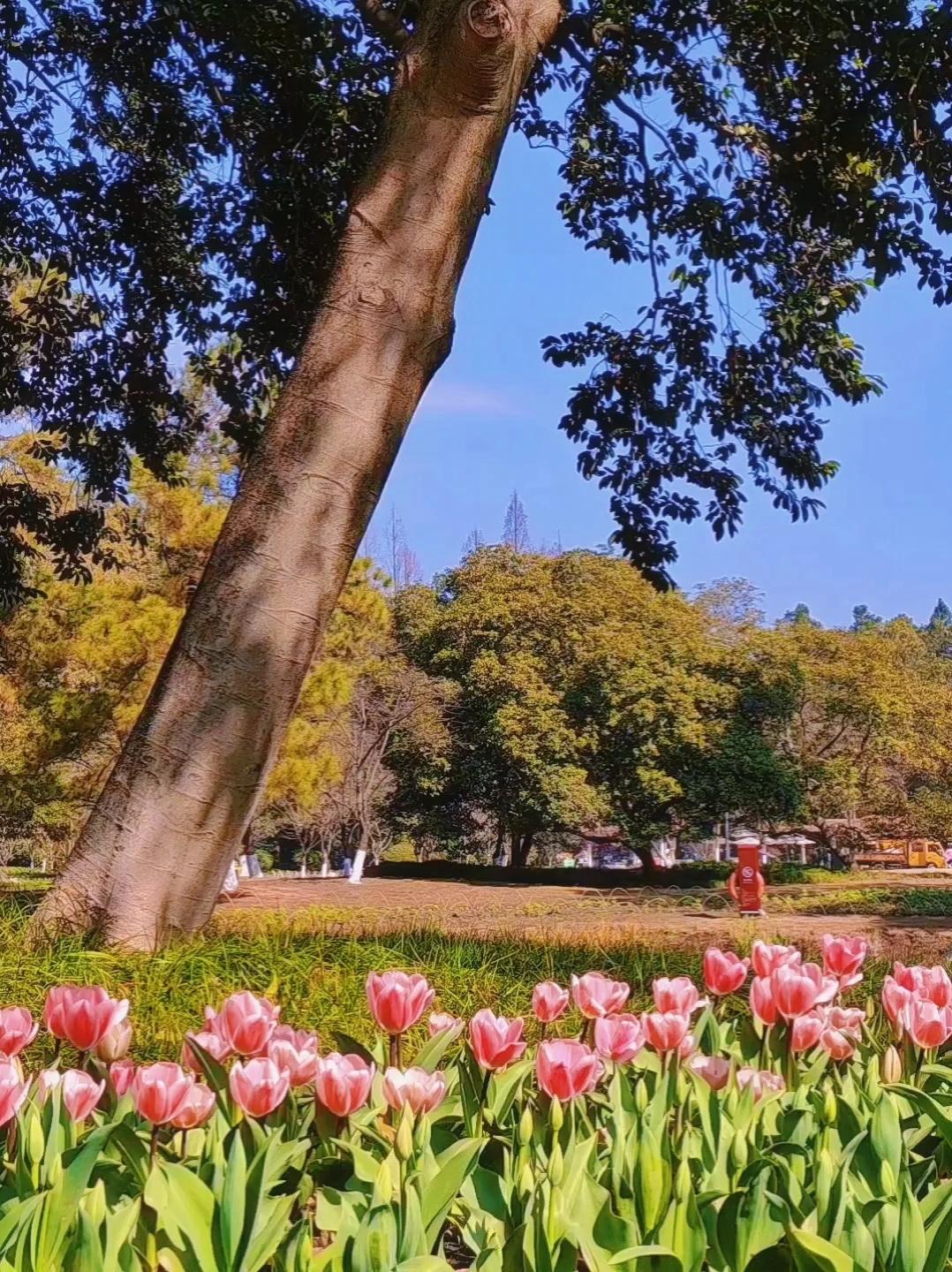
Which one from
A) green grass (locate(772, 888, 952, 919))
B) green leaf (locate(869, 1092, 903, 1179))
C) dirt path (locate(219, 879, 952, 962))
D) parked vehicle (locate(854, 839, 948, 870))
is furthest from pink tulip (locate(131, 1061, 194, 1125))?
parked vehicle (locate(854, 839, 948, 870))

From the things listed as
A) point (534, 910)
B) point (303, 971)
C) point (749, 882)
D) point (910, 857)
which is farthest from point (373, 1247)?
point (910, 857)

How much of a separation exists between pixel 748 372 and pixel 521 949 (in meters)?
4.94

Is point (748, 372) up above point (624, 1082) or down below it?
above

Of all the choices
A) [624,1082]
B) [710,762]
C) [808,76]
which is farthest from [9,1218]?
[710,762]

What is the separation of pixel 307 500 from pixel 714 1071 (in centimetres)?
290

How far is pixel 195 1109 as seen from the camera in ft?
3.57

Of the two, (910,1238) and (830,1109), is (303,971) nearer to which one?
(830,1109)

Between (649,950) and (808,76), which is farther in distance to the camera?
(808,76)

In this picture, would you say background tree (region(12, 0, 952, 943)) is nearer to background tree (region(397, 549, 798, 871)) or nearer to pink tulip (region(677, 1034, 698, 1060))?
pink tulip (region(677, 1034, 698, 1060))

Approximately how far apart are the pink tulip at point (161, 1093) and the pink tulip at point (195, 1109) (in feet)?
0.15

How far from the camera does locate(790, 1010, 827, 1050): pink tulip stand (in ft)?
4.40

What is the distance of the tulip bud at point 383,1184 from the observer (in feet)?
2.87

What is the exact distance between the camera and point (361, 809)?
22672mm

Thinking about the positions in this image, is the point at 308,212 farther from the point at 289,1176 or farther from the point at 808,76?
the point at 289,1176
